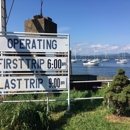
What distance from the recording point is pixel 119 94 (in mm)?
5129

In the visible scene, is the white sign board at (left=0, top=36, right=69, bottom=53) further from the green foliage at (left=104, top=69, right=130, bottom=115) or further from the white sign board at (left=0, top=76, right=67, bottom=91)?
the green foliage at (left=104, top=69, right=130, bottom=115)

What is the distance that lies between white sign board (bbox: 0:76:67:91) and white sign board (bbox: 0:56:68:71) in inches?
10.7

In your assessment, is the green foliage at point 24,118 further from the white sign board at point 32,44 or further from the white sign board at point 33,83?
the white sign board at point 32,44

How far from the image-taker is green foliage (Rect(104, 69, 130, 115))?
505 cm

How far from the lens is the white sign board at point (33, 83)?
5578 mm

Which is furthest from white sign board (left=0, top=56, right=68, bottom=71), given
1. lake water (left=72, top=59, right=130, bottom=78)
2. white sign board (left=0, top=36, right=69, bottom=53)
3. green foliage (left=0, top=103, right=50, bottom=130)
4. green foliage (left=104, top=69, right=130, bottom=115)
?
lake water (left=72, top=59, right=130, bottom=78)

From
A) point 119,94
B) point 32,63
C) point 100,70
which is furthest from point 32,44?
point 100,70

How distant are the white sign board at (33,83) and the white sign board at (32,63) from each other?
0.89 feet

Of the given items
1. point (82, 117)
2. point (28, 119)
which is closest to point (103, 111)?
point (82, 117)

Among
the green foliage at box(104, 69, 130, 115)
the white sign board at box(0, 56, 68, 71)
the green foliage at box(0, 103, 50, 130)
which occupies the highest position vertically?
the white sign board at box(0, 56, 68, 71)

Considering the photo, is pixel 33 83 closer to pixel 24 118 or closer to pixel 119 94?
pixel 24 118

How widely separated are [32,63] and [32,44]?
554 millimetres

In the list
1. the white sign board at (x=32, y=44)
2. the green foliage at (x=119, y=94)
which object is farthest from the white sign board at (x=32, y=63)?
the green foliage at (x=119, y=94)

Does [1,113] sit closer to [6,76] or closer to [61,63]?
[6,76]
